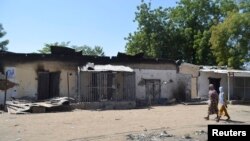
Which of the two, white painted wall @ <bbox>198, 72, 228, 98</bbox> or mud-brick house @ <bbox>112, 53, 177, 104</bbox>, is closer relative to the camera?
mud-brick house @ <bbox>112, 53, 177, 104</bbox>

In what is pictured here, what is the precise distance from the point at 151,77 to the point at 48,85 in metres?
8.52

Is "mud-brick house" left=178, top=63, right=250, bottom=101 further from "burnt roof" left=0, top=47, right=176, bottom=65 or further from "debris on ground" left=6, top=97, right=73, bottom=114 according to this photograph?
"debris on ground" left=6, top=97, right=73, bottom=114

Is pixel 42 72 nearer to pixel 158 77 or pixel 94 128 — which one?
pixel 158 77

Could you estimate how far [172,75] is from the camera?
3284cm

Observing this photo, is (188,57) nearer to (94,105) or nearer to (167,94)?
(167,94)

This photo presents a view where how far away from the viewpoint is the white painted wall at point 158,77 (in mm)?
31047

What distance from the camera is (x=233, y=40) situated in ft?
120

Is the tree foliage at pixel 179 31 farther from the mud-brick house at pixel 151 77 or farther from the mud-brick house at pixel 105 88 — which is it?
the mud-brick house at pixel 105 88

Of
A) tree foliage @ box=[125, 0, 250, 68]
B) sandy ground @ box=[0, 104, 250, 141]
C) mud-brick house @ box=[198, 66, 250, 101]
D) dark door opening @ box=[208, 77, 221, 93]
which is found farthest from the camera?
tree foliage @ box=[125, 0, 250, 68]

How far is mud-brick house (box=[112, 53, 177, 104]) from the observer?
1213 inches

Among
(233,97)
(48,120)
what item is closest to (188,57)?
(233,97)

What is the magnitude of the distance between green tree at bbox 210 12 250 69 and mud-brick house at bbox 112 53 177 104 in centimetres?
698

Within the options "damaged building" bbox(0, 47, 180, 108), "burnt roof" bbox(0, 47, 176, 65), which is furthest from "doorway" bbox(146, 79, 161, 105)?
"burnt roof" bbox(0, 47, 176, 65)

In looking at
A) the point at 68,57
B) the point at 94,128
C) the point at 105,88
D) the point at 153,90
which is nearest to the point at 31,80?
the point at 68,57
